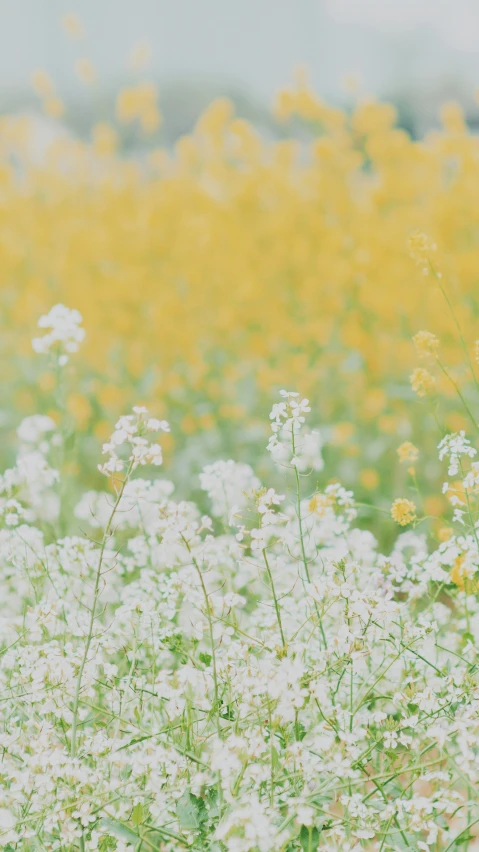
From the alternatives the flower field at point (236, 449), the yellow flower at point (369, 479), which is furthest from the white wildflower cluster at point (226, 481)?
the yellow flower at point (369, 479)

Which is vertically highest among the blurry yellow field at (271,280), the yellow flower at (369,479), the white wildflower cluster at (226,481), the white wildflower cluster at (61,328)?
the blurry yellow field at (271,280)

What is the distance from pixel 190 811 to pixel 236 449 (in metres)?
2.66

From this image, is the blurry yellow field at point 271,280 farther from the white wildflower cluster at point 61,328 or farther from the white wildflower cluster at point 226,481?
the white wildflower cluster at point 61,328

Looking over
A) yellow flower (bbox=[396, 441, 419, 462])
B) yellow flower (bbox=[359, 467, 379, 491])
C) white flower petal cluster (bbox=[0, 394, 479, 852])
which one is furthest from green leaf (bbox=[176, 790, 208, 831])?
yellow flower (bbox=[359, 467, 379, 491])

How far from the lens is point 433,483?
12.3 ft

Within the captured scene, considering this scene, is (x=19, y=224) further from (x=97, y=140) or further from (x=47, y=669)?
(x=47, y=669)

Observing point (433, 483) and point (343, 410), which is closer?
point (433, 483)

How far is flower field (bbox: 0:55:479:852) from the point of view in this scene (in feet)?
4.47

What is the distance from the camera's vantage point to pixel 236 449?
396 centimetres

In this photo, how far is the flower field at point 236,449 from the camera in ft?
4.47

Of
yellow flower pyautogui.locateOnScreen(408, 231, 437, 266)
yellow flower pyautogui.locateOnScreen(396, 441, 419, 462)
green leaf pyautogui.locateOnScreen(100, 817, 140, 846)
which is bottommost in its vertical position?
green leaf pyautogui.locateOnScreen(100, 817, 140, 846)

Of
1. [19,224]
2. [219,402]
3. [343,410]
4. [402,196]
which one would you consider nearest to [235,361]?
[219,402]

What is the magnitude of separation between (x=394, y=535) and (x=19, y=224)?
2.64 metres

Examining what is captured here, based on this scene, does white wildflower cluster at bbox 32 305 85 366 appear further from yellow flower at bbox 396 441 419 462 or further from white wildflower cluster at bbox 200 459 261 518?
yellow flower at bbox 396 441 419 462
